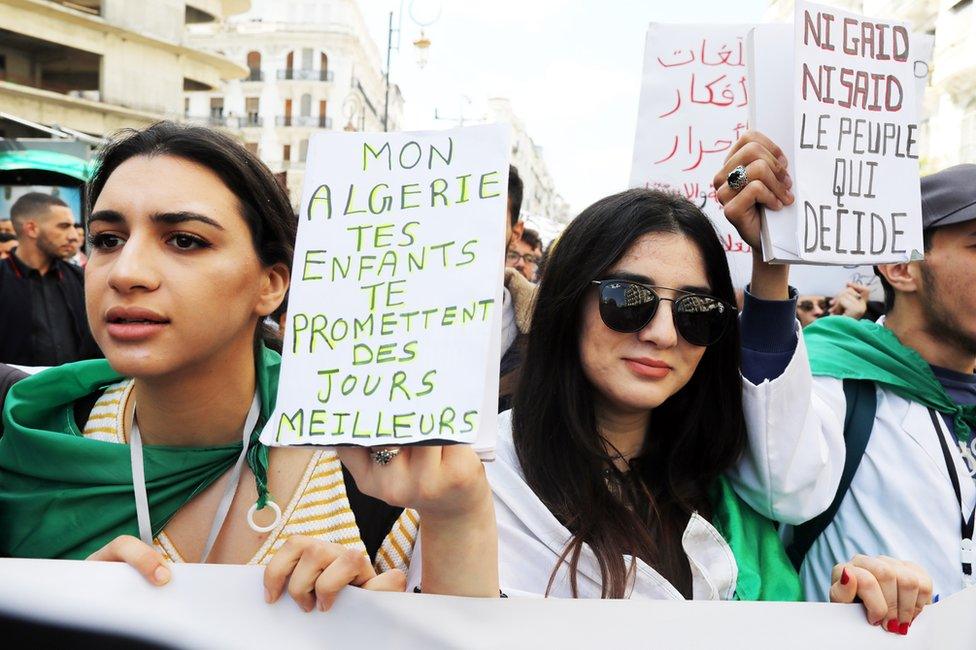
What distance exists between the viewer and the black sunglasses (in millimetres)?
1915

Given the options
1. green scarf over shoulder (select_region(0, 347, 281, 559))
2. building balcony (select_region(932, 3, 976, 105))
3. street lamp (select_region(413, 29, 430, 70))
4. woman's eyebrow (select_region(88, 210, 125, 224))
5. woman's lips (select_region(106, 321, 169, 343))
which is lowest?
green scarf over shoulder (select_region(0, 347, 281, 559))

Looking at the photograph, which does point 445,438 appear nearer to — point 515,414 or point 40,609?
point 40,609

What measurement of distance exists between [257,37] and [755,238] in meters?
75.7

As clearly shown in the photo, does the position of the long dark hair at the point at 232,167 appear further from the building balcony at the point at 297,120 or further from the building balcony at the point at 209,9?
the building balcony at the point at 297,120

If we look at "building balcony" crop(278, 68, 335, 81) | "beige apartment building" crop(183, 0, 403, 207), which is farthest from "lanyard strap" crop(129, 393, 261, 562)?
"building balcony" crop(278, 68, 335, 81)

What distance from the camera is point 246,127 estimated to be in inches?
2717

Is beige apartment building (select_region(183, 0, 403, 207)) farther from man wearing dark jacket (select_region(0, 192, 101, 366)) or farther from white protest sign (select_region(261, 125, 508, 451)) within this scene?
white protest sign (select_region(261, 125, 508, 451))

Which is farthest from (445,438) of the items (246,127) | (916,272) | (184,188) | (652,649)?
(246,127)

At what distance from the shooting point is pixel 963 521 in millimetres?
2102

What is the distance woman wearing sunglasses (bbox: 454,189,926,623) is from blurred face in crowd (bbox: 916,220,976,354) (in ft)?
2.26

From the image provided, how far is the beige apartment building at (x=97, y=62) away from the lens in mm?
26156

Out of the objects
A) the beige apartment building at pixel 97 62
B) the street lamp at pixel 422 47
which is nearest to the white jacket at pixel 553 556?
the street lamp at pixel 422 47

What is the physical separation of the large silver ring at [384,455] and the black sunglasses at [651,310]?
2.66 ft

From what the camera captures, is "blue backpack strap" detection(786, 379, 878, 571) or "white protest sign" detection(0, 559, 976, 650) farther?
"blue backpack strap" detection(786, 379, 878, 571)
